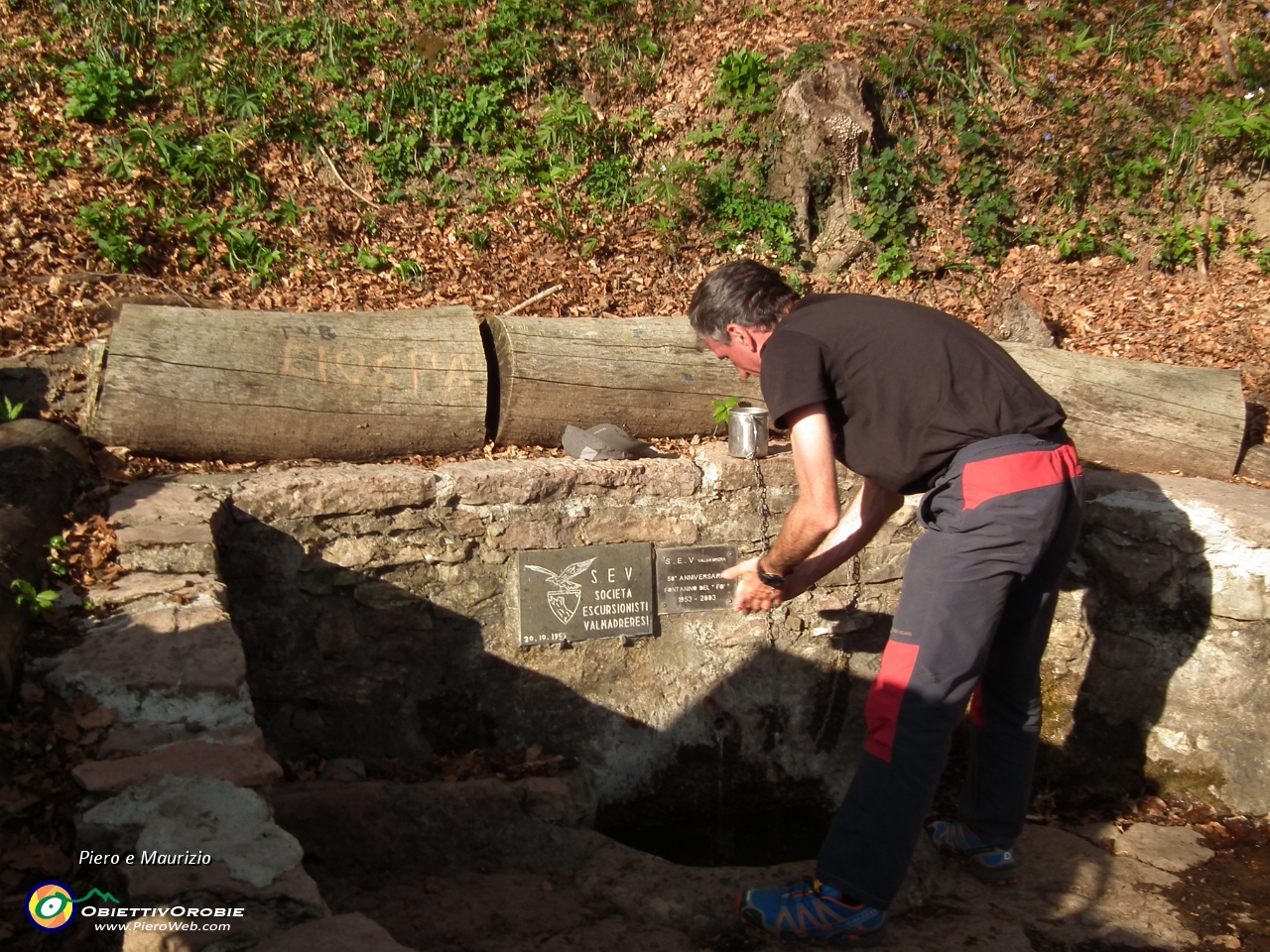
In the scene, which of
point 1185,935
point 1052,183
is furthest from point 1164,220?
point 1185,935

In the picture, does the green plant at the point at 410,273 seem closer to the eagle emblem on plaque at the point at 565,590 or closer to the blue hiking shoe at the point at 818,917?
the eagle emblem on plaque at the point at 565,590

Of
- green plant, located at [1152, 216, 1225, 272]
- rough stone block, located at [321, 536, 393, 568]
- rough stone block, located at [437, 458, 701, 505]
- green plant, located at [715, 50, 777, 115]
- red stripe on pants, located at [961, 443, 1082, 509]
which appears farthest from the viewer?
green plant, located at [1152, 216, 1225, 272]

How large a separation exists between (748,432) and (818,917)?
193 centimetres

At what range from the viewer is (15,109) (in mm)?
5305

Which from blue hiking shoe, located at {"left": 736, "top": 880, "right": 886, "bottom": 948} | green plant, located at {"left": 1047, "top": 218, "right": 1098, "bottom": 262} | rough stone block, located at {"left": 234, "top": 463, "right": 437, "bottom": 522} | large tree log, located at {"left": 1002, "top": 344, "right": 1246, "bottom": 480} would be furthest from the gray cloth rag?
green plant, located at {"left": 1047, "top": 218, "right": 1098, "bottom": 262}

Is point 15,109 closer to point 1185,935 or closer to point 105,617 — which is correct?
point 105,617

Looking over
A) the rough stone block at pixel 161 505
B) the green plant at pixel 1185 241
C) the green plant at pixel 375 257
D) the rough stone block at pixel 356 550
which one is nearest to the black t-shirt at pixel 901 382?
the rough stone block at pixel 356 550

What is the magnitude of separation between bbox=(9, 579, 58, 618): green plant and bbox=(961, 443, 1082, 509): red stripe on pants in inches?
100

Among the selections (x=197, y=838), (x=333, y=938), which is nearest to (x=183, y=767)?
(x=197, y=838)

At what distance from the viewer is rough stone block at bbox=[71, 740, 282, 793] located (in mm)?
2213

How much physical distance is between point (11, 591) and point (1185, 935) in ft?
11.8

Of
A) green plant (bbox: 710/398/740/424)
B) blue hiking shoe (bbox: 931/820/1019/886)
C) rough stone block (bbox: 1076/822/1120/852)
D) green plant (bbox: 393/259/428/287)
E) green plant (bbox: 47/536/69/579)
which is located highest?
green plant (bbox: 393/259/428/287)

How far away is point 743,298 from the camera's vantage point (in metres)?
2.75

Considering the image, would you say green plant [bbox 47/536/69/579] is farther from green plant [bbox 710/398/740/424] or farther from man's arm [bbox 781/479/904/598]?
green plant [bbox 710/398/740/424]
